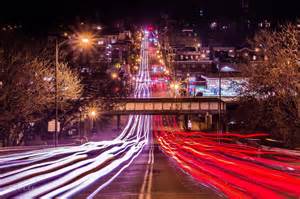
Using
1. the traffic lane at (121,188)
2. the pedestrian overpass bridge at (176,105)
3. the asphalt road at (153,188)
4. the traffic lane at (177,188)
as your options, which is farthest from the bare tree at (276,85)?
the pedestrian overpass bridge at (176,105)

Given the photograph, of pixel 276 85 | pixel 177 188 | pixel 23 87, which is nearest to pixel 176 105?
pixel 23 87

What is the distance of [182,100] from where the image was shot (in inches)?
4063

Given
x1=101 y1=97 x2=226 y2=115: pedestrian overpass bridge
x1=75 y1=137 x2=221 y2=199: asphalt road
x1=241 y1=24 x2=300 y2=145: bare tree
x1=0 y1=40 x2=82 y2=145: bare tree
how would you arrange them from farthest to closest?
x1=101 y1=97 x2=226 y2=115: pedestrian overpass bridge
x1=0 y1=40 x2=82 y2=145: bare tree
x1=241 y1=24 x2=300 y2=145: bare tree
x1=75 y1=137 x2=221 y2=199: asphalt road

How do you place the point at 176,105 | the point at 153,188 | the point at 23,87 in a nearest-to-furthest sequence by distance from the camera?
the point at 153,188, the point at 23,87, the point at 176,105

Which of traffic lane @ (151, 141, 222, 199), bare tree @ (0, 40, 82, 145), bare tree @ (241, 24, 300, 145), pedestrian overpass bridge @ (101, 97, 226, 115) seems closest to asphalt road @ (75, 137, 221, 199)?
traffic lane @ (151, 141, 222, 199)

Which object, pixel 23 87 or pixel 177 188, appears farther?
pixel 23 87

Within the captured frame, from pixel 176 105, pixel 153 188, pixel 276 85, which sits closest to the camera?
pixel 153 188

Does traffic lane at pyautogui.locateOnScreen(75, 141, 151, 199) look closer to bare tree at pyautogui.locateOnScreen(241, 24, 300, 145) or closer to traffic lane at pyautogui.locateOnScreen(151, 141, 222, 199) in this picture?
traffic lane at pyautogui.locateOnScreen(151, 141, 222, 199)

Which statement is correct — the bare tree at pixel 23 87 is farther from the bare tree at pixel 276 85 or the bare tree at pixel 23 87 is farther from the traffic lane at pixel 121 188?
the traffic lane at pixel 121 188

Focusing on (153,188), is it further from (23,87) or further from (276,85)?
(23,87)

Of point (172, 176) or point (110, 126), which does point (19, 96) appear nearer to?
point (172, 176)

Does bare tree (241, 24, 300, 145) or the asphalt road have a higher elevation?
bare tree (241, 24, 300, 145)

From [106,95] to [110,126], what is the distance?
50153 mm

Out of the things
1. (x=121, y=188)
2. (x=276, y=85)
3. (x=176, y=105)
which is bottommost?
(x=121, y=188)
